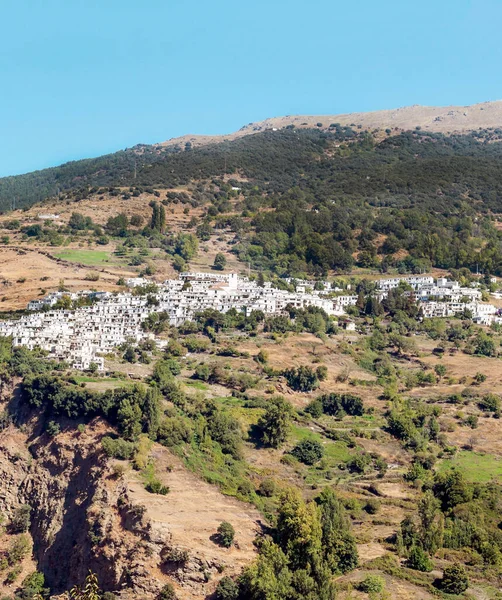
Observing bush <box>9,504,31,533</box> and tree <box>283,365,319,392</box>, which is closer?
bush <box>9,504,31,533</box>

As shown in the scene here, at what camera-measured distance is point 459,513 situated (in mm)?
54219

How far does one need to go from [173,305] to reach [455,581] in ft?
150

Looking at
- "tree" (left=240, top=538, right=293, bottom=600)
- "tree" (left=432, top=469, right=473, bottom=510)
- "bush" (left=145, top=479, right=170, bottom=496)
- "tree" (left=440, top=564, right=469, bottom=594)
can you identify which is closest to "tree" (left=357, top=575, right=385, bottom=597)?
"tree" (left=440, top=564, right=469, bottom=594)

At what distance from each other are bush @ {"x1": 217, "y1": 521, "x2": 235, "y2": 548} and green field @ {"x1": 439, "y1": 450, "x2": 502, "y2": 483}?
19.8m

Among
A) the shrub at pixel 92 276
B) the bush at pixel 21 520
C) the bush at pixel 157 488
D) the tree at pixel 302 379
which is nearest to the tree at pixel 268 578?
the bush at pixel 157 488

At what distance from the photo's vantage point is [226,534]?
4803 centimetres

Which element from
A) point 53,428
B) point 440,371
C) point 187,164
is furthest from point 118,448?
point 187,164

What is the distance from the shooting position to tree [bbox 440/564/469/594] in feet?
148

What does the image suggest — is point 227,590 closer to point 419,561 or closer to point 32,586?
point 419,561

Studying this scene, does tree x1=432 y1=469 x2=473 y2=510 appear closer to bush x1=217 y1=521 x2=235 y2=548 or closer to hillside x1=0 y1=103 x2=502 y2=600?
hillside x1=0 y1=103 x2=502 y2=600

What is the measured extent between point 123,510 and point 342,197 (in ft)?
296

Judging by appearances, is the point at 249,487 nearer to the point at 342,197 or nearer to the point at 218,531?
the point at 218,531

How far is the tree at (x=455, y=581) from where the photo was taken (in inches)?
1773

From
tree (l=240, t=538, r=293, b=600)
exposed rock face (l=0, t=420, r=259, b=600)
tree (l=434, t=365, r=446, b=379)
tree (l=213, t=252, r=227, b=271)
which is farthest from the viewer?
tree (l=213, t=252, r=227, b=271)
